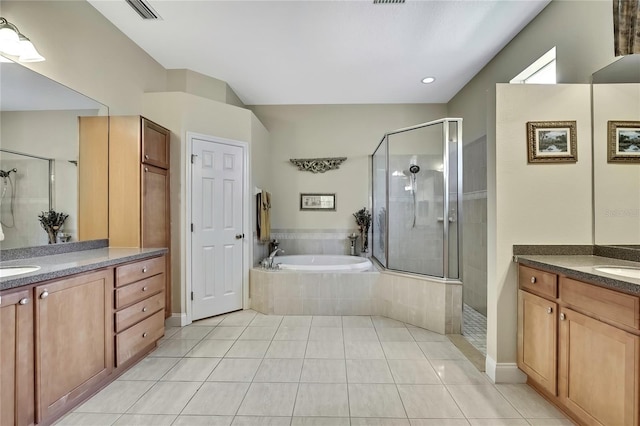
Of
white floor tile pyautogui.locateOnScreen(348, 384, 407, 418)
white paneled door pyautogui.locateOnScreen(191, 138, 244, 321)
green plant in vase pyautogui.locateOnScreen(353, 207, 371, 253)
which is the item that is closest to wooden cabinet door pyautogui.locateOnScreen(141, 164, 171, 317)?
white paneled door pyautogui.locateOnScreen(191, 138, 244, 321)

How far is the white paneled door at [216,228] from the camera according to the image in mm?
3090

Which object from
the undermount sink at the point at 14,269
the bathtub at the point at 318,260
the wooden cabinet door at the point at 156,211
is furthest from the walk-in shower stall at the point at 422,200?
the undermount sink at the point at 14,269

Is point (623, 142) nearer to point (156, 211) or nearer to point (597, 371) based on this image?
point (597, 371)

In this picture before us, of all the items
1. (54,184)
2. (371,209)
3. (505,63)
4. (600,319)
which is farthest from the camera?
(371,209)

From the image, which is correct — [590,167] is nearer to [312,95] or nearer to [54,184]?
[312,95]

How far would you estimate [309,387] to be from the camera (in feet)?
6.19

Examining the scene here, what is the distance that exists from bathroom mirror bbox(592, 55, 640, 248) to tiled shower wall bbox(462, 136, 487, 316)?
121 centimetres

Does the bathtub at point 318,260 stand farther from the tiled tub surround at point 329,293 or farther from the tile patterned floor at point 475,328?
the tile patterned floor at point 475,328

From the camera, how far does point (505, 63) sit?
112 inches

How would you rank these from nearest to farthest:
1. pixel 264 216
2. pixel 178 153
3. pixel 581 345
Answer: pixel 581 345 → pixel 178 153 → pixel 264 216

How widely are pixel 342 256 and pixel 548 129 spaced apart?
292 centimetres

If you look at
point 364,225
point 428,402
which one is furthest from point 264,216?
point 428,402

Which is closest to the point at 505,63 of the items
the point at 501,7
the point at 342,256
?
the point at 501,7

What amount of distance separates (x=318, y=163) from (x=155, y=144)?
2.30m
